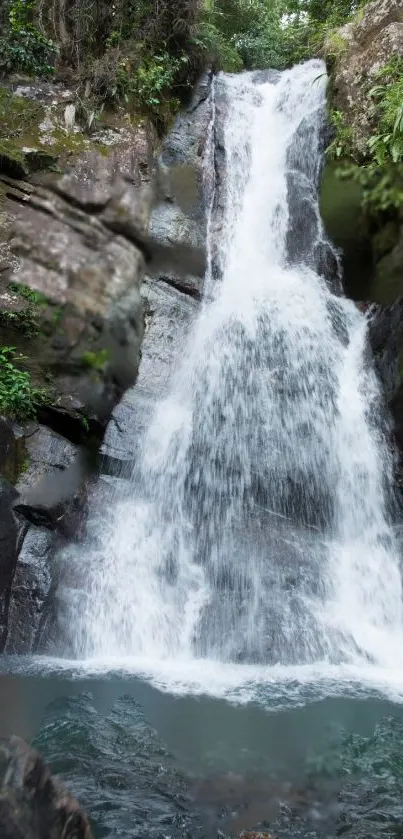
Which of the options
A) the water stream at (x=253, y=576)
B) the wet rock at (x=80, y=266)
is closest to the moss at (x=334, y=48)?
the water stream at (x=253, y=576)

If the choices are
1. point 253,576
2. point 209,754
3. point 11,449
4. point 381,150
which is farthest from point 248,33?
point 209,754

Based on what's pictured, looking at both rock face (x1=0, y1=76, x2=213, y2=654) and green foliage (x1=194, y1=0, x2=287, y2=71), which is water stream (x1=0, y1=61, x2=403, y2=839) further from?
green foliage (x1=194, y1=0, x2=287, y2=71)

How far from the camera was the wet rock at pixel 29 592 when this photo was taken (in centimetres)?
571

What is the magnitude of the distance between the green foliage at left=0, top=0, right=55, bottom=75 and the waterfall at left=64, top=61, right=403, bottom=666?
11.8 feet

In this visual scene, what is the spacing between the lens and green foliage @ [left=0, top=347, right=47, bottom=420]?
22.6 ft

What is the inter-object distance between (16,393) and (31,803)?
519cm

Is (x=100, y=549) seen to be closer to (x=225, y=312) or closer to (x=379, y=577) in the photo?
(x=379, y=577)

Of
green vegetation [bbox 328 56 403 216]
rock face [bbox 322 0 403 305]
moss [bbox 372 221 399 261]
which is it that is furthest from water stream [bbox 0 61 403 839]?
green vegetation [bbox 328 56 403 216]

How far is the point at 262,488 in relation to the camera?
24.4 ft

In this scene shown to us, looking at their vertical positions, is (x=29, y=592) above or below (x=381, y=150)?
below

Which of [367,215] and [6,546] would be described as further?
[367,215]

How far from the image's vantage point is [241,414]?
8047mm

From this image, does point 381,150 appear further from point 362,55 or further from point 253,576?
point 253,576

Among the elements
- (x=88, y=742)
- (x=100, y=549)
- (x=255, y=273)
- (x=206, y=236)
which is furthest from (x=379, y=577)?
(x=206, y=236)
